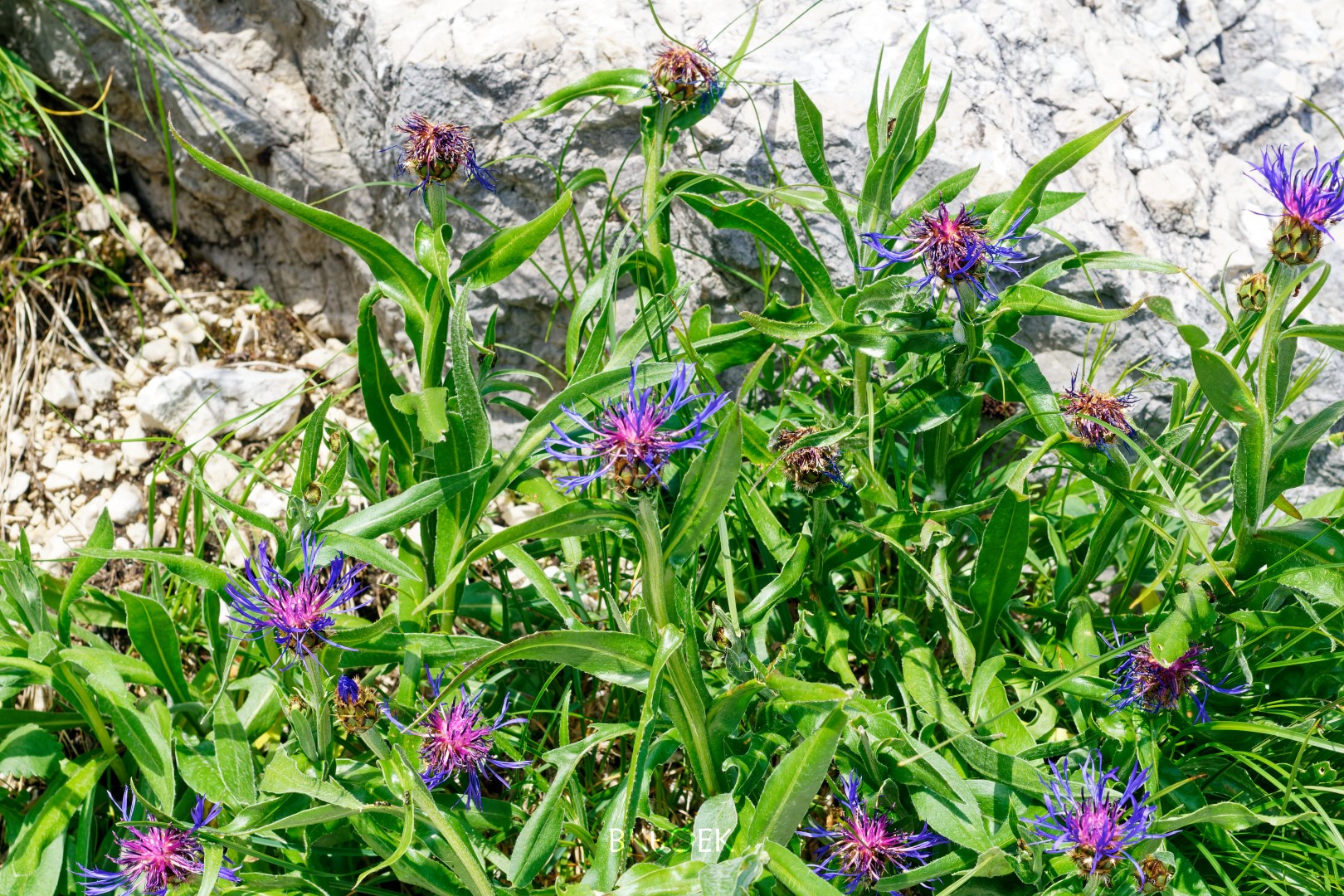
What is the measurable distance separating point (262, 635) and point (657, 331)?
0.77 meters

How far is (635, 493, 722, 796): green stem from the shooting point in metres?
1.18

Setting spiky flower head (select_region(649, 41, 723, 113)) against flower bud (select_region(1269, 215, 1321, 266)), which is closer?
flower bud (select_region(1269, 215, 1321, 266))

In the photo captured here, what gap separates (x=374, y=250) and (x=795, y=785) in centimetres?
101

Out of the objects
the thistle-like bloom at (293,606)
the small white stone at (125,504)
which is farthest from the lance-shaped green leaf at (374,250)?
the small white stone at (125,504)

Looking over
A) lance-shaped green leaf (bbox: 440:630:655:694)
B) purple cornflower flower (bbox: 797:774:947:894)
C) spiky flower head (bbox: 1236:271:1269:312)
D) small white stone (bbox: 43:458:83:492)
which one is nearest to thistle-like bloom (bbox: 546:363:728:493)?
lance-shaped green leaf (bbox: 440:630:655:694)

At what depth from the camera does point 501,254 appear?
165cm

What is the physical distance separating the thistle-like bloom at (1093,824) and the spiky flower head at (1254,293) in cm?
70

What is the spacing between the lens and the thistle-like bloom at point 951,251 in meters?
1.44

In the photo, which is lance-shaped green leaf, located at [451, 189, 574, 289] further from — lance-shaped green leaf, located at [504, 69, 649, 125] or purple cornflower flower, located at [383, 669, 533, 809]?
purple cornflower flower, located at [383, 669, 533, 809]

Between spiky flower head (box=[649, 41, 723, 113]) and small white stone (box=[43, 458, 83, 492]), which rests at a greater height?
spiky flower head (box=[649, 41, 723, 113])

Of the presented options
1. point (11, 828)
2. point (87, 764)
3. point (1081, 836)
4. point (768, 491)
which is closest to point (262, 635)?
point (87, 764)

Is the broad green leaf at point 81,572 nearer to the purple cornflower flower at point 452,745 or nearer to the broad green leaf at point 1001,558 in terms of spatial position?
the purple cornflower flower at point 452,745

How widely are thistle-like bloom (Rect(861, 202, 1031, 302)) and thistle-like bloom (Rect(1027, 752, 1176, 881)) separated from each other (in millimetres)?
680

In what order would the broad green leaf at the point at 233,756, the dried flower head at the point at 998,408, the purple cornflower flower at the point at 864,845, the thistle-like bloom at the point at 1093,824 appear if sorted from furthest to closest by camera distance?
1. the dried flower head at the point at 998,408
2. the broad green leaf at the point at 233,756
3. the purple cornflower flower at the point at 864,845
4. the thistle-like bloom at the point at 1093,824
